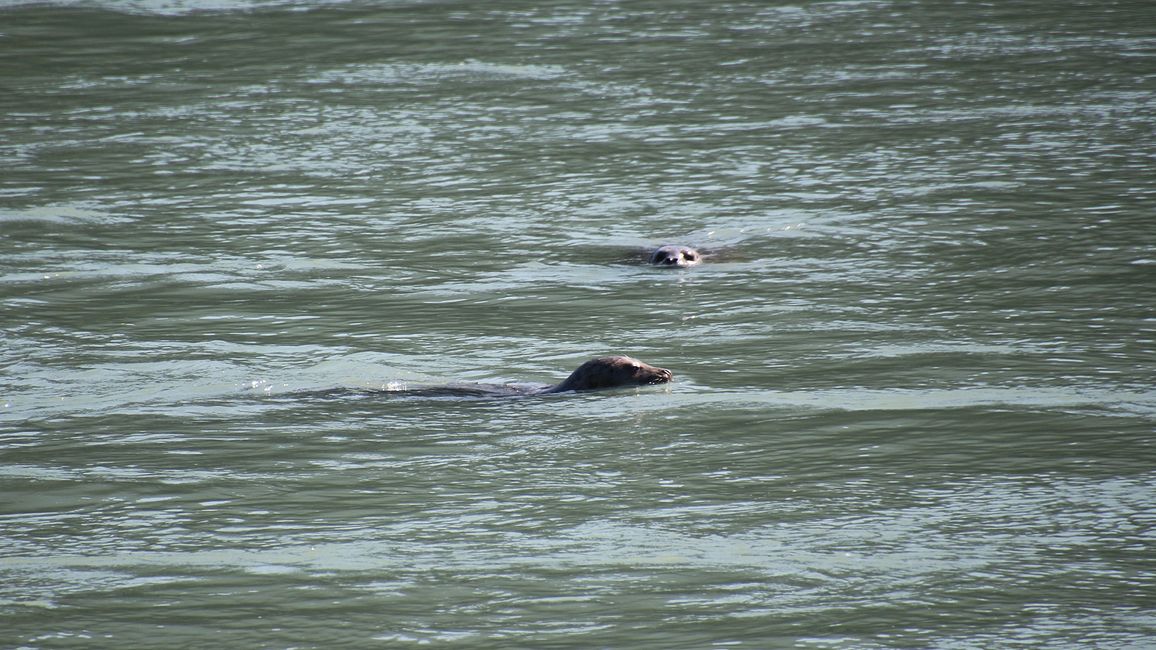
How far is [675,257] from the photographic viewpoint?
1142cm

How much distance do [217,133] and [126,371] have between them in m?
7.04

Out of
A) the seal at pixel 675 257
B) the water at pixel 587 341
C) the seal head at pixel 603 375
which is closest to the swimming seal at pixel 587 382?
the seal head at pixel 603 375

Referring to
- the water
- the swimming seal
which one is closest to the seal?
the water

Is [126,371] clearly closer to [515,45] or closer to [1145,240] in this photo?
[1145,240]

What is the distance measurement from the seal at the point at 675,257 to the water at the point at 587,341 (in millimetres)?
133

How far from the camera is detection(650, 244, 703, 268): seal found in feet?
37.4

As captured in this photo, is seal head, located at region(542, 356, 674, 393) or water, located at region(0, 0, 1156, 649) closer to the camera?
water, located at region(0, 0, 1156, 649)

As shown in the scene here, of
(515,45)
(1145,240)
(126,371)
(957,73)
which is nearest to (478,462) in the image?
(126,371)

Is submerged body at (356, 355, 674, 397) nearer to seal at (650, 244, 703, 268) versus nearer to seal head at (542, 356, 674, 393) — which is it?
seal head at (542, 356, 674, 393)

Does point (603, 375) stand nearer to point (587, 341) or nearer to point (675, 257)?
point (587, 341)

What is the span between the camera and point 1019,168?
1388cm

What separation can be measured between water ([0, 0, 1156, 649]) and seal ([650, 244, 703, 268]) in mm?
133

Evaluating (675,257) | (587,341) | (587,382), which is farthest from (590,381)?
(675,257)

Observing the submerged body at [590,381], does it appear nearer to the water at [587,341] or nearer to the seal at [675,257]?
the water at [587,341]
